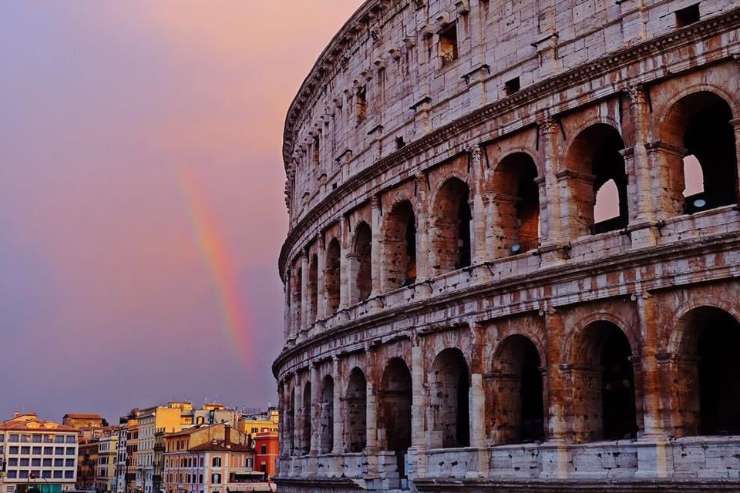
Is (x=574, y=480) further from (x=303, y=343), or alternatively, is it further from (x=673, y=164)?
(x=303, y=343)

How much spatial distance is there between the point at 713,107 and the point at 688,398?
5853mm

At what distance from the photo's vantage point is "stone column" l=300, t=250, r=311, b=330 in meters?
33.9

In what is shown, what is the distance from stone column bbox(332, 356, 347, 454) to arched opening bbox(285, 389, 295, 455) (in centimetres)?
620

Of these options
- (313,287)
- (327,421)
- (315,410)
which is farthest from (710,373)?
(313,287)

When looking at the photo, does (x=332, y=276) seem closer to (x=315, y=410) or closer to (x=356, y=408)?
(x=315, y=410)

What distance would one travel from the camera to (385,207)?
27.3 meters

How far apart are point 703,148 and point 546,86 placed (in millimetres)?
3868

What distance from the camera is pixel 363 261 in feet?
97.9

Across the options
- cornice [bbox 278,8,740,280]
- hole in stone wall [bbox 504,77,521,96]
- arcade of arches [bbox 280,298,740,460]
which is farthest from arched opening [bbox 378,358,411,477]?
hole in stone wall [bbox 504,77,521,96]

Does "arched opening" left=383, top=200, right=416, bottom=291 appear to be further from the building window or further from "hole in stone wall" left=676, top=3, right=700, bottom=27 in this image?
"hole in stone wall" left=676, top=3, right=700, bottom=27

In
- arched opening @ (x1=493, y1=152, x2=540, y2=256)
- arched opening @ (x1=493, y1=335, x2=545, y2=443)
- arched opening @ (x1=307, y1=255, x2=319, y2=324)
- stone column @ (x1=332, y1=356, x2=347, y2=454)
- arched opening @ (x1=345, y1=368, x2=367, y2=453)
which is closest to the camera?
arched opening @ (x1=493, y1=335, x2=545, y2=443)

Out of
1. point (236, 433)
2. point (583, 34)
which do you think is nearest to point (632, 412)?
point (583, 34)

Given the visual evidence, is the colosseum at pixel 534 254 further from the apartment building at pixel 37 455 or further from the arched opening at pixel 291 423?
the apartment building at pixel 37 455

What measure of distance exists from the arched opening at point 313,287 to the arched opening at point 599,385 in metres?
13.5
